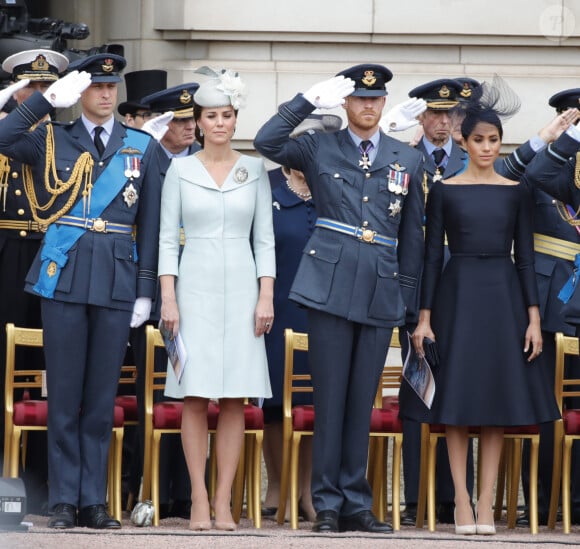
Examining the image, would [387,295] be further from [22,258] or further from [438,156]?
[22,258]

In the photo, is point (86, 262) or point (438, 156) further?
point (438, 156)

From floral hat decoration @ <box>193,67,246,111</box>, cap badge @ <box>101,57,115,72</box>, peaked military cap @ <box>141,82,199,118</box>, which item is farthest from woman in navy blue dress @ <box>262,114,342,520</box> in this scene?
cap badge @ <box>101,57,115,72</box>

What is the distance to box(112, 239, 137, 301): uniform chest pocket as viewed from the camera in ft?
28.6

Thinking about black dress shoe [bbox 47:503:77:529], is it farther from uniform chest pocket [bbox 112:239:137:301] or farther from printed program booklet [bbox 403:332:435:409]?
printed program booklet [bbox 403:332:435:409]

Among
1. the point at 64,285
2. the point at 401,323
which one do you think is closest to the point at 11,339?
the point at 64,285

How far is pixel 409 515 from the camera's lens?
9.43 m

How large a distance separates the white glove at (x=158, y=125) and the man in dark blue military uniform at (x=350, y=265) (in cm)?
99

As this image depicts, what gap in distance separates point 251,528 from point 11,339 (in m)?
1.28

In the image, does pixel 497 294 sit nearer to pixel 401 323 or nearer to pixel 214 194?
pixel 401 323

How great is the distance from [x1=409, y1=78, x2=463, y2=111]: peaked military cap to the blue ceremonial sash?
72.3 inches

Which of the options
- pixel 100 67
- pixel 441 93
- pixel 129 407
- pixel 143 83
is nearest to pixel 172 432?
pixel 129 407

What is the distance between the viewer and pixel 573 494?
9.45 metres

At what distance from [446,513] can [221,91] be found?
2175mm

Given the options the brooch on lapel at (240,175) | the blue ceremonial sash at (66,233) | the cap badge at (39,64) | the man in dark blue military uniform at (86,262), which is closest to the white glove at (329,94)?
the brooch on lapel at (240,175)
